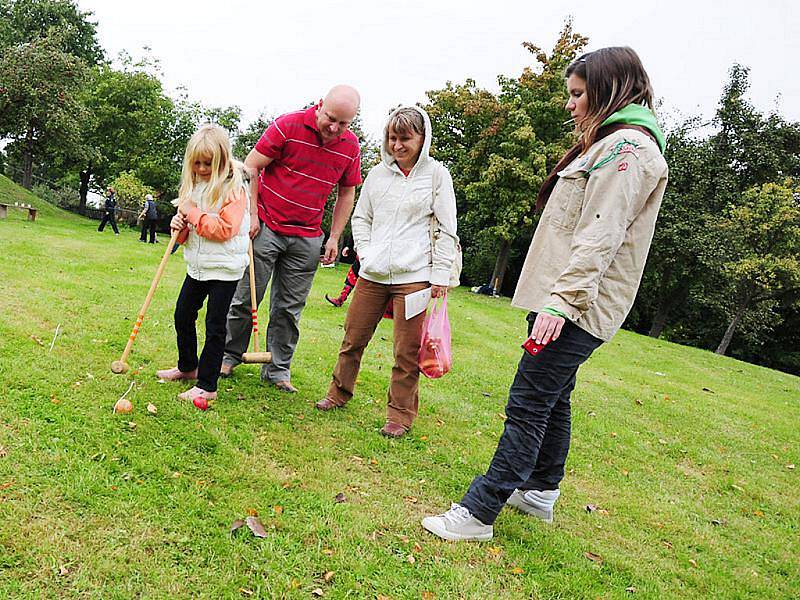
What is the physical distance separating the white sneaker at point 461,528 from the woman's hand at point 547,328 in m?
0.97

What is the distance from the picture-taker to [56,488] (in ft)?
8.68

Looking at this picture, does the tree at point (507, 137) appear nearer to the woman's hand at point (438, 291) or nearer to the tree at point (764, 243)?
the tree at point (764, 243)

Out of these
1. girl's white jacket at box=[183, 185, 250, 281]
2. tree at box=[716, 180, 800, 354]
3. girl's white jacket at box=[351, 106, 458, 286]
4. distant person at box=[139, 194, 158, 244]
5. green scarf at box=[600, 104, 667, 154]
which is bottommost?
distant person at box=[139, 194, 158, 244]

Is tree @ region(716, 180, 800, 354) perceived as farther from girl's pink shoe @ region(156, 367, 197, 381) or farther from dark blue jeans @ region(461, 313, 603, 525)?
girl's pink shoe @ region(156, 367, 197, 381)

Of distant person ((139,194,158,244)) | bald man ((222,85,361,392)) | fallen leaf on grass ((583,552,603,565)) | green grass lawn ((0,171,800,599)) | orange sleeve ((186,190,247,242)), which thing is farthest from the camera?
distant person ((139,194,158,244))

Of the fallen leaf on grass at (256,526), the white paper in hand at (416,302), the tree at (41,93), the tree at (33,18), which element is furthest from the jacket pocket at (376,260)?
the tree at (33,18)

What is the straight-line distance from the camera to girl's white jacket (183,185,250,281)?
149 inches

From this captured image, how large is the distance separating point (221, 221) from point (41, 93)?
20045 mm

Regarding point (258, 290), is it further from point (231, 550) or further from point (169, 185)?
point (169, 185)

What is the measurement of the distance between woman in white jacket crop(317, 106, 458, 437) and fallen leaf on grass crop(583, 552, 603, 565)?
1451 millimetres

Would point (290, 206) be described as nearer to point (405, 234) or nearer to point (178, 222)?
point (178, 222)

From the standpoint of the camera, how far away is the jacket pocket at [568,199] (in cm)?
268

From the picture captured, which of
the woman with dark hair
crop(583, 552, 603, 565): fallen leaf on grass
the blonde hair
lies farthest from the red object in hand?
the blonde hair

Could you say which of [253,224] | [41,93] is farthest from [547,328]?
[41,93]
